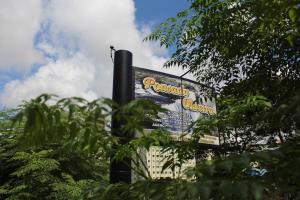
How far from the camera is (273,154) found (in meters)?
1.09

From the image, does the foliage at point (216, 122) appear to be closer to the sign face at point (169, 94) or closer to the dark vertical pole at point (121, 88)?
the dark vertical pole at point (121, 88)

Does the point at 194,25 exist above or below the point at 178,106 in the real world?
below

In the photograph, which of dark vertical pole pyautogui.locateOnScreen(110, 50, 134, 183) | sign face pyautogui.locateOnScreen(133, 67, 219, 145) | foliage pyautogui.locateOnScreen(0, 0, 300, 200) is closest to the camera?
foliage pyautogui.locateOnScreen(0, 0, 300, 200)

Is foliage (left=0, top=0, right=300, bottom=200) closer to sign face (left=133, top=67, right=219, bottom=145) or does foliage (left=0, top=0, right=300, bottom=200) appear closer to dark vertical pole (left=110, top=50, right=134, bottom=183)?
dark vertical pole (left=110, top=50, right=134, bottom=183)

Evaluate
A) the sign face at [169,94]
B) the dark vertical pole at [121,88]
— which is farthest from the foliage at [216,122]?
the sign face at [169,94]

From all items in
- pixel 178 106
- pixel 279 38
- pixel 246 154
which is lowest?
pixel 246 154

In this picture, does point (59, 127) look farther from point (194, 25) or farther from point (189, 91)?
point (189, 91)

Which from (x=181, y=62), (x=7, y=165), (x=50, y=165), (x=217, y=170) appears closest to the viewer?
(x=217, y=170)

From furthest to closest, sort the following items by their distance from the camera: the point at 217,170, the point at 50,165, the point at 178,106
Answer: the point at 178,106 → the point at 50,165 → the point at 217,170

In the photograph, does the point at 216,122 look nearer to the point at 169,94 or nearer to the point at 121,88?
the point at 121,88

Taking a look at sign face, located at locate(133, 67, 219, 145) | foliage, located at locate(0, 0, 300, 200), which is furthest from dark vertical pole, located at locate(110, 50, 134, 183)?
sign face, located at locate(133, 67, 219, 145)

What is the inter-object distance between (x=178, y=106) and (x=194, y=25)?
18.4 feet

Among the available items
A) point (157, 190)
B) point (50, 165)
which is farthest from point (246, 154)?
point (50, 165)

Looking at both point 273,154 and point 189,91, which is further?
point 189,91
